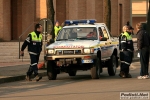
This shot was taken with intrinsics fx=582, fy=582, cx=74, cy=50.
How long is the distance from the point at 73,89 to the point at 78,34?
186 inches

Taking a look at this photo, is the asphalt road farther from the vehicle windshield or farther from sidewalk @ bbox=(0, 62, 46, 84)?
the vehicle windshield

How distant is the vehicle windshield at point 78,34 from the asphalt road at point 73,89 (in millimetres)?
1532

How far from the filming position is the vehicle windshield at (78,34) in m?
21.1

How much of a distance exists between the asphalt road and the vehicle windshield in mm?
1532

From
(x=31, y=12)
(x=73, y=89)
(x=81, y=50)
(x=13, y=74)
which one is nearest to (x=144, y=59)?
(x=81, y=50)

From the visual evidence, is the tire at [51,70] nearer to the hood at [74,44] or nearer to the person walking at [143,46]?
the hood at [74,44]

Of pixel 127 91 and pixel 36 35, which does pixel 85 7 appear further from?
pixel 127 91

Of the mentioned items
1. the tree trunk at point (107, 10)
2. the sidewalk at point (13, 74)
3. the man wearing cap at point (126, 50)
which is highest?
the tree trunk at point (107, 10)

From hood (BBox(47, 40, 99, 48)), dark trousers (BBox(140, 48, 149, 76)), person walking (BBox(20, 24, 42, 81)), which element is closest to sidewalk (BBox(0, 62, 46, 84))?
person walking (BBox(20, 24, 42, 81))

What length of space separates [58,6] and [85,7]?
11.3 ft

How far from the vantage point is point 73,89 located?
16.8 metres

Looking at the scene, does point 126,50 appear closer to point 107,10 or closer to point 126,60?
point 126,60

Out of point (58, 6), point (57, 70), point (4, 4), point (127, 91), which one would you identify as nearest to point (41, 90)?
point (127, 91)

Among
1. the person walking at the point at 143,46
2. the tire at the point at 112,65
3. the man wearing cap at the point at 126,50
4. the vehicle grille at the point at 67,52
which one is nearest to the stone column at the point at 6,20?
the tire at the point at 112,65
